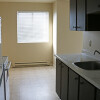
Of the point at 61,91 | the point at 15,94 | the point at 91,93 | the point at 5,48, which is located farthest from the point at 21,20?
the point at 91,93

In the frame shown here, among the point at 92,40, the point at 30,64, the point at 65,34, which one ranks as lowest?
the point at 30,64

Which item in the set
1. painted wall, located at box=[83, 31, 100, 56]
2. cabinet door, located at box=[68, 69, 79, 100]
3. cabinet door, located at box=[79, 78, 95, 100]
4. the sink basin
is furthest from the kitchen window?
cabinet door, located at box=[79, 78, 95, 100]

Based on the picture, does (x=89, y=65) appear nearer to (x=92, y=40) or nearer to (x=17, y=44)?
(x=92, y=40)

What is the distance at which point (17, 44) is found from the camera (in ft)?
19.6

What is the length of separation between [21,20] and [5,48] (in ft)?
3.63

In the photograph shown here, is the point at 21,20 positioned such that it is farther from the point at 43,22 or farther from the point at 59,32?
the point at 59,32

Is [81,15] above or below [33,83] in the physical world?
above

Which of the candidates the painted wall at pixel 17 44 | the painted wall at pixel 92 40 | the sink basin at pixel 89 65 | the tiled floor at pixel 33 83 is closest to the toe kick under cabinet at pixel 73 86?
the sink basin at pixel 89 65

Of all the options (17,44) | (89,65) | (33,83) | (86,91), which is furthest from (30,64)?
(86,91)

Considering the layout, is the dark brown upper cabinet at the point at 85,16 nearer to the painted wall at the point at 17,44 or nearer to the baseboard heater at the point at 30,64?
the painted wall at the point at 17,44

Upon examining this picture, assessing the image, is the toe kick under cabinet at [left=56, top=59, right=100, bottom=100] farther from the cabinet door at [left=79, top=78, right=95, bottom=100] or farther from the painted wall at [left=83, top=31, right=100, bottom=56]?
the painted wall at [left=83, top=31, right=100, bottom=56]

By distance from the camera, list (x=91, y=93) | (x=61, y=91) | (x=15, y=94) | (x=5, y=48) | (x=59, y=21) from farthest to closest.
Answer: (x=5, y=48), (x=59, y=21), (x=15, y=94), (x=61, y=91), (x=91, y=93)

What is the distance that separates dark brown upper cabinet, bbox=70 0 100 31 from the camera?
2.54 m

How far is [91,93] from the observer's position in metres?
1.90
